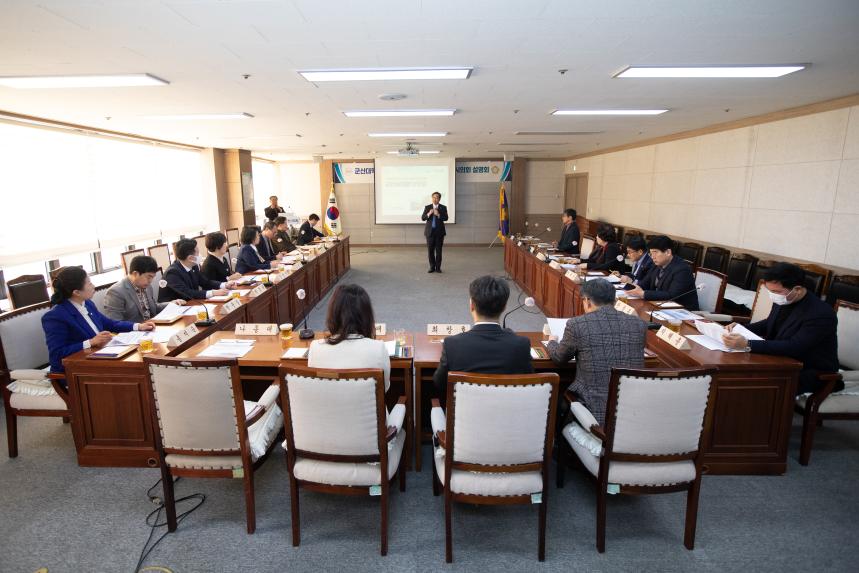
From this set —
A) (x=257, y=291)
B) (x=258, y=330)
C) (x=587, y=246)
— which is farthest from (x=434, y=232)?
(x=258, y=330)

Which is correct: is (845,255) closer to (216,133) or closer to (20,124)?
(216,133)

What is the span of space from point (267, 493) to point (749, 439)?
2749 millimetres

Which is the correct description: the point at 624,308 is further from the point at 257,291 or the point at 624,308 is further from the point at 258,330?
the point at 257,291

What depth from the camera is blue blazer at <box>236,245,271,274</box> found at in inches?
222

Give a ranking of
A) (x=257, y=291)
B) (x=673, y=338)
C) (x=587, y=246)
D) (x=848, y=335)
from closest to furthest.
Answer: (x=673, y=338)
(x=848, y=335)
(x=257, y=291)
(x=587, y=246)

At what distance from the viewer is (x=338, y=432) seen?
190 cm

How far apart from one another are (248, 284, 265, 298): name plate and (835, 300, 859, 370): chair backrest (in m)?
4.56

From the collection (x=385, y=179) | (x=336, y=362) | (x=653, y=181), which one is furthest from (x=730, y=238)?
(x=385, y=179)

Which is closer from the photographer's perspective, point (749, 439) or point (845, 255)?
point (749, 439)

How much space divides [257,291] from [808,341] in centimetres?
423

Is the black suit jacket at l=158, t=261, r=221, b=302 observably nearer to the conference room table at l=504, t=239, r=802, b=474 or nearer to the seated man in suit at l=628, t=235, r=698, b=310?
the conference room table at l=504, t=239, r=802, b=474

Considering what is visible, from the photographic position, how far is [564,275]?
17.4 feet

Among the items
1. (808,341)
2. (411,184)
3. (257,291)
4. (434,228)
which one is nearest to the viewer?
(808,341)

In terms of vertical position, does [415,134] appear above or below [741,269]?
above
